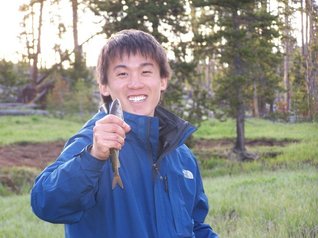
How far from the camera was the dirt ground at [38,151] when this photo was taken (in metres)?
14.6

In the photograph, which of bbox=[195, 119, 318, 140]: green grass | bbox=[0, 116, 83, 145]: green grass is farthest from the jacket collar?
bbox=[195, 119, 318, 140]: green grass

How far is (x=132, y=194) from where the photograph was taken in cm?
277

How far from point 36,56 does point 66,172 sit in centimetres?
3593

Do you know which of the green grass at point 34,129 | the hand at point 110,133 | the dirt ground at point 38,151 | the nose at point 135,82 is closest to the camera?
the hand at point 110,133

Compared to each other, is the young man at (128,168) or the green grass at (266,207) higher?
the young man at (128,168)

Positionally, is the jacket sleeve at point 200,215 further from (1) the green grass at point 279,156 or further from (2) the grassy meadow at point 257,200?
(1) the green grass at point 279,156

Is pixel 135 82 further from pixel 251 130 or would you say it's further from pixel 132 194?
pixel 251 130

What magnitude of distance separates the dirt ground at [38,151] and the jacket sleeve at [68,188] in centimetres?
1159

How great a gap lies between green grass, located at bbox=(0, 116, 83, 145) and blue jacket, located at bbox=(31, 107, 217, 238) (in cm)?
1516

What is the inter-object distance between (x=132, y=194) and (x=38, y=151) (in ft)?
48.1

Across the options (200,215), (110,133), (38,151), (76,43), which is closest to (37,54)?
(76,43)

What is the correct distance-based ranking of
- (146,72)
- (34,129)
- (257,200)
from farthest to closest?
(34,129) → (257,200) → (146,72)

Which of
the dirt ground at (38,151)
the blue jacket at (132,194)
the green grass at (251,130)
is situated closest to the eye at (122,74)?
the blue jacket at (132,194)

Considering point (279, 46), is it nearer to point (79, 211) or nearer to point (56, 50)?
point (79, 211)
